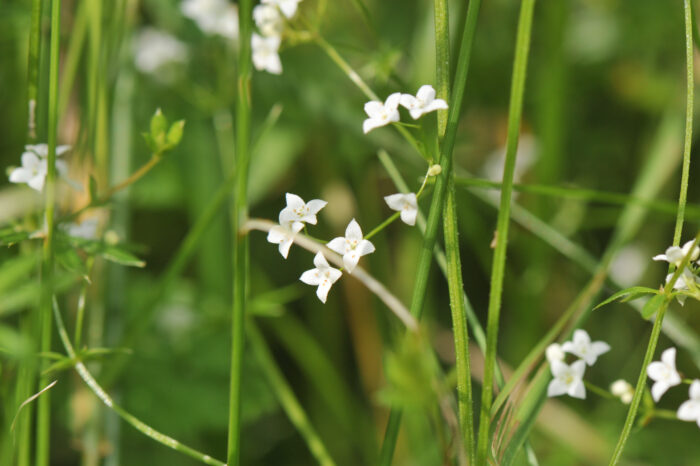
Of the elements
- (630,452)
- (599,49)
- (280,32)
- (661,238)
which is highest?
(599,49)

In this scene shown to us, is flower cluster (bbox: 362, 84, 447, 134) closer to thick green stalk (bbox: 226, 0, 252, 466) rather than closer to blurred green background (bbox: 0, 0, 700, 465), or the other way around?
thick green stalk (bbox: 226, 0, 252, 466)

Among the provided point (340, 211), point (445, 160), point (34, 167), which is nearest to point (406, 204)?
point (445, 160)

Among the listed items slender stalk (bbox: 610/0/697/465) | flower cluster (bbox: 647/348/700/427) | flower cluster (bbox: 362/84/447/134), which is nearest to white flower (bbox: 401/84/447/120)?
flower cluster (bbox: 362/84/447/134)

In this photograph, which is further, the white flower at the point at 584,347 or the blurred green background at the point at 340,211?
the blurred green background at the point at 340,211

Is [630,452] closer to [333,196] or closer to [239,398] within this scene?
[333,196]

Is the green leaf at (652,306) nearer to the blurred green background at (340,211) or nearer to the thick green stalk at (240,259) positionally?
the thick green stalk at (240,259)

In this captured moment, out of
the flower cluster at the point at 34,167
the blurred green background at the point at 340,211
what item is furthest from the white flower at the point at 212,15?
the flower cluster at the point at 34,167

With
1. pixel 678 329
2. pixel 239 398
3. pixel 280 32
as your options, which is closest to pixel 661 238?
pixel 678 329
